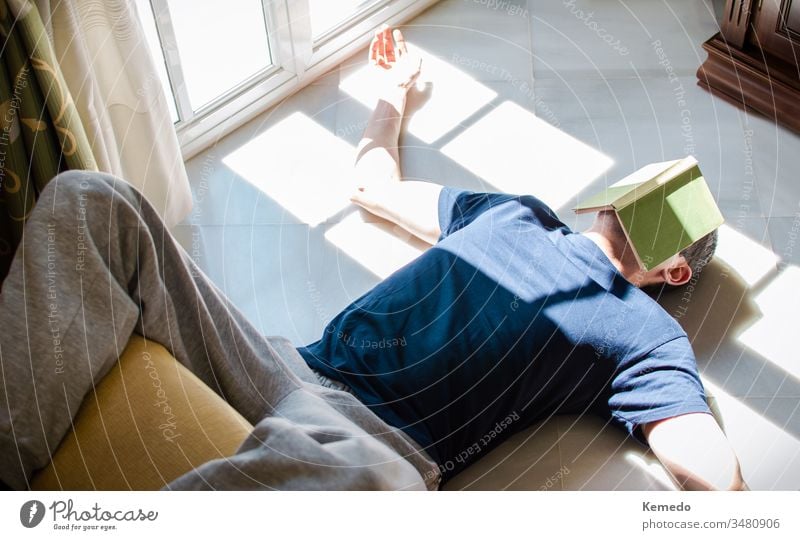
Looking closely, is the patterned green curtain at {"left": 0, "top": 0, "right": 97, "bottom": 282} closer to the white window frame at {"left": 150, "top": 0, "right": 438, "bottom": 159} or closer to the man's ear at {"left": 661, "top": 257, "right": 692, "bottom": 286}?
the white window frame at {"left": 150, "top": 0, "right": 438, "bottom": 159}

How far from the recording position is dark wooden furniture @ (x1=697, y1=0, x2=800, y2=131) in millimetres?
1431

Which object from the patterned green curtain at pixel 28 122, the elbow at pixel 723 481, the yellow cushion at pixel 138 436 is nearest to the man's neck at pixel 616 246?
the elbow at pixel 723 481

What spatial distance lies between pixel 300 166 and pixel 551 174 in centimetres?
37

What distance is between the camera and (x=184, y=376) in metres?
0.94

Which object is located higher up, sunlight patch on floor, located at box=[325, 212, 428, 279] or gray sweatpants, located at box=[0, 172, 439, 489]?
gray sweatpants, located at box=[0, 172, 439, 489]

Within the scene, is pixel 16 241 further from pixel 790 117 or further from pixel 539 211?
pixel 790 117

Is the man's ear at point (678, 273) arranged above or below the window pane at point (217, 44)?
below

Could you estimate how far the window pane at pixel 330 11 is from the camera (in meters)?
1.55

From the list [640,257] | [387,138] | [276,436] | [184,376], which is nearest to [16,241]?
[184,376]

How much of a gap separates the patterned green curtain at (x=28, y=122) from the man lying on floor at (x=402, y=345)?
6.4 inches

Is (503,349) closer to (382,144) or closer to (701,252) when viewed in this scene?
(701,252)

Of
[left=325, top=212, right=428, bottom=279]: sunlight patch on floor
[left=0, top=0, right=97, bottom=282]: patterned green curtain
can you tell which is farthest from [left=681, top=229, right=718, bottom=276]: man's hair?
[left=0, top=0, right=97, bottom=282]: patterned green curtain

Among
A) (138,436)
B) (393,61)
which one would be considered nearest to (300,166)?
(393,61)

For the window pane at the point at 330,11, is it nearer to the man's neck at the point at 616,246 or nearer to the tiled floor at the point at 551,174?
the tiled floor at the point at 551,174
